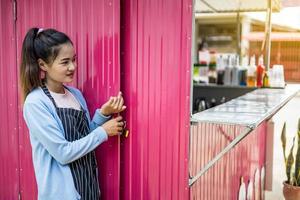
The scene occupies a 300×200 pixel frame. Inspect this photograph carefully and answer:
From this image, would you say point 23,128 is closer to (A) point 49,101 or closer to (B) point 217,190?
(A) point 49,101

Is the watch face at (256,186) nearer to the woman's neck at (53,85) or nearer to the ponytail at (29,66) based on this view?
the woman's neck at (53,85)

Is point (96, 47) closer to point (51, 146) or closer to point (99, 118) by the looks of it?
point (99, 118)

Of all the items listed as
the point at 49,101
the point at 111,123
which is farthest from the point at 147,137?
the point at 49,101

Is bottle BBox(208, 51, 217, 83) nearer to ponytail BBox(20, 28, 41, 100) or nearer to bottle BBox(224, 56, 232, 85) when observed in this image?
bottle BBox(224, 56, 232, 85)

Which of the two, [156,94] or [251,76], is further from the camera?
[251,76]

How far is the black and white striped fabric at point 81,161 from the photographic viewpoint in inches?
70.9

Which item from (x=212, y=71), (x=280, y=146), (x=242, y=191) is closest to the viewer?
(x=242, y=191)

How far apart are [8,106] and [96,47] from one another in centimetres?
87

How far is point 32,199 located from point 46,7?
1181 mm

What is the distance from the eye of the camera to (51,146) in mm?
1689

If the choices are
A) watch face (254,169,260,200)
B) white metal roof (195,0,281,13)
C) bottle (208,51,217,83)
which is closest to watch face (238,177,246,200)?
watch face (254,169,260,200)

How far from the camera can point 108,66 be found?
1873mm

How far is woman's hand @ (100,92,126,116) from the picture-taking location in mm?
1802

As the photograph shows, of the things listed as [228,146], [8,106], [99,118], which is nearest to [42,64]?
[99,118]
